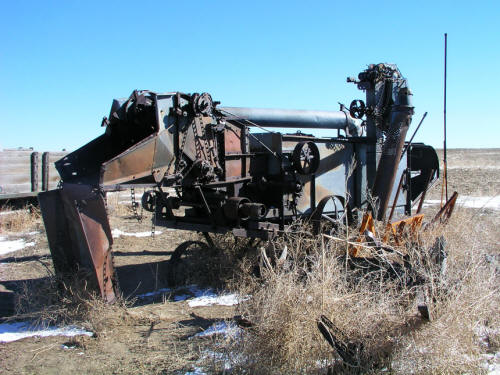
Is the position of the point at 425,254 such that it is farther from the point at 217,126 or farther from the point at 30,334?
the point at 30,334

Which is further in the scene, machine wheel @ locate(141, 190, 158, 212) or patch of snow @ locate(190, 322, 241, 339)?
machine wheel @ locate(141, 190, 158, 212)

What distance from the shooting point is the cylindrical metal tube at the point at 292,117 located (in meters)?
7.59

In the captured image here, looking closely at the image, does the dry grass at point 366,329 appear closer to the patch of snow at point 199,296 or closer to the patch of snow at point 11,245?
the patch of snow at point 199,296

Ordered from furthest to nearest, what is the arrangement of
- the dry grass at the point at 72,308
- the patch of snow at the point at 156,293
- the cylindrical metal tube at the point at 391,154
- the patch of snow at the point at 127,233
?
the patch of snow at the point at 127,233, the cylindrical metal tube at the point at 391,154, the patch of snow at the point at 156,293, the dry grass at the point at 72,308

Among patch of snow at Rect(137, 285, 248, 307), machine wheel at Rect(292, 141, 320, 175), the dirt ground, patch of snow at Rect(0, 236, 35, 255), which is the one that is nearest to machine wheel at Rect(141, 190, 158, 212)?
the dirt ground

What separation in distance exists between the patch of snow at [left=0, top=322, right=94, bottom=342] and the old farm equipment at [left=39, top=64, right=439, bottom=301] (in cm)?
56

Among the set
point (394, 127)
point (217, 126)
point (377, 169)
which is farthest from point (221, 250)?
point (394, 127)

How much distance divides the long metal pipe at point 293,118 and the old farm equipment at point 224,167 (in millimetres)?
22

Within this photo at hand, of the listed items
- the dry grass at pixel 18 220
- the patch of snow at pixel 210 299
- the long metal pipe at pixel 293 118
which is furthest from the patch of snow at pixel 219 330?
the dry grass at pixel 18 220

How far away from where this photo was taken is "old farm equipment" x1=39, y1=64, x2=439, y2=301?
581cm

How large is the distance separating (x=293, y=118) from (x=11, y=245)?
7.70 meters

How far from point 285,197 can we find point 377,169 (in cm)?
223

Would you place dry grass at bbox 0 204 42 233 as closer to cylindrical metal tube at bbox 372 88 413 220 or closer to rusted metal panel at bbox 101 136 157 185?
rusted metal panel at bbox 101 136 157 185

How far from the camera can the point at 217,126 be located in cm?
678
